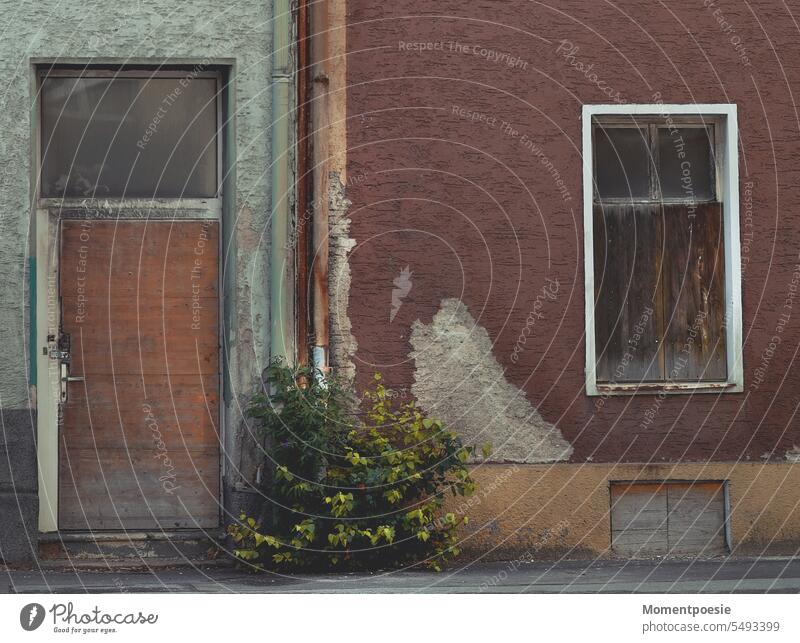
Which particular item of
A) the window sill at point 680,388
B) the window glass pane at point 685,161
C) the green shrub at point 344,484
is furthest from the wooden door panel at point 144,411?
the window glass pane at point 685,161

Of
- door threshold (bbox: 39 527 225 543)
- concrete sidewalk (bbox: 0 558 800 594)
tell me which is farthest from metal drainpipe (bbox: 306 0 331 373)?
concrete sidewalk (bbox: 0 558 800 594)

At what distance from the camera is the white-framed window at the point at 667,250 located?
32.2ft

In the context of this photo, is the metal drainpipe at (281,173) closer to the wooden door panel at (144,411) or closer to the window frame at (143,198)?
the window frame at (143,198)

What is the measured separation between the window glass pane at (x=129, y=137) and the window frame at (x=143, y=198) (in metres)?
0.03

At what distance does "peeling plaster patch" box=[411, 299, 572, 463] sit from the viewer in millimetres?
9586

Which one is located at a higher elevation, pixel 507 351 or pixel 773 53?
pixel 773 53

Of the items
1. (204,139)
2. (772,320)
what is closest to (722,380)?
(772,320)

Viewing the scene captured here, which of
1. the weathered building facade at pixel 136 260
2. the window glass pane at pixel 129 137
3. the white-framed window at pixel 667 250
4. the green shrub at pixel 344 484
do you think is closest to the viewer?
the green shrub at pixel 344 484

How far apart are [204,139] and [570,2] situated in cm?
274

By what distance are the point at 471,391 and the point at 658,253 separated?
170 centimetres

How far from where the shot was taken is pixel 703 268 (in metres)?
9.94

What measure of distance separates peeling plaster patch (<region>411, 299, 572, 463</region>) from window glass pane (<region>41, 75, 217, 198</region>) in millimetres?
1886
